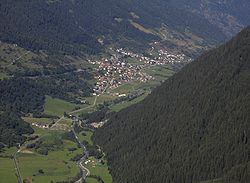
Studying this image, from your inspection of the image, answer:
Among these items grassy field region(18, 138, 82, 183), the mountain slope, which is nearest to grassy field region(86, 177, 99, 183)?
grassy field region(18, 138, 82, 183)

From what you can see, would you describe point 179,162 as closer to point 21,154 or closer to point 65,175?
point 65,175

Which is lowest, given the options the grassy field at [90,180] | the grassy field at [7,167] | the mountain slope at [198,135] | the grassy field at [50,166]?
the grassy field at [7,167]

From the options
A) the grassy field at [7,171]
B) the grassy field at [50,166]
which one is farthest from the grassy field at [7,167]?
the grassy field at [50,166]

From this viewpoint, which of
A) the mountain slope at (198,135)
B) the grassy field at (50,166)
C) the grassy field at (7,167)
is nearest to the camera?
the mountain slope at (198,135)

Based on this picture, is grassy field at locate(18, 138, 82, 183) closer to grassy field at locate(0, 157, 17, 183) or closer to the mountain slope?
grassy field at locate(0, 157, 17, 183)

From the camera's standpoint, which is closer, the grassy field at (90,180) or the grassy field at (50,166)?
the grassy field at (90,180)

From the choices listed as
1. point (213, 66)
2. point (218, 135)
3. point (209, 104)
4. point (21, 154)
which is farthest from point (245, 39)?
point (21, 154)

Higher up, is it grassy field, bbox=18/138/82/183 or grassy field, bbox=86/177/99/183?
grassy field, bbox=86/177/99/183

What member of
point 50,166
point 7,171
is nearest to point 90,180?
point 50,166

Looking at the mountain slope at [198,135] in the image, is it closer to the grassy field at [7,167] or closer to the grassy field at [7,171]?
the grassy field at [7,171]
